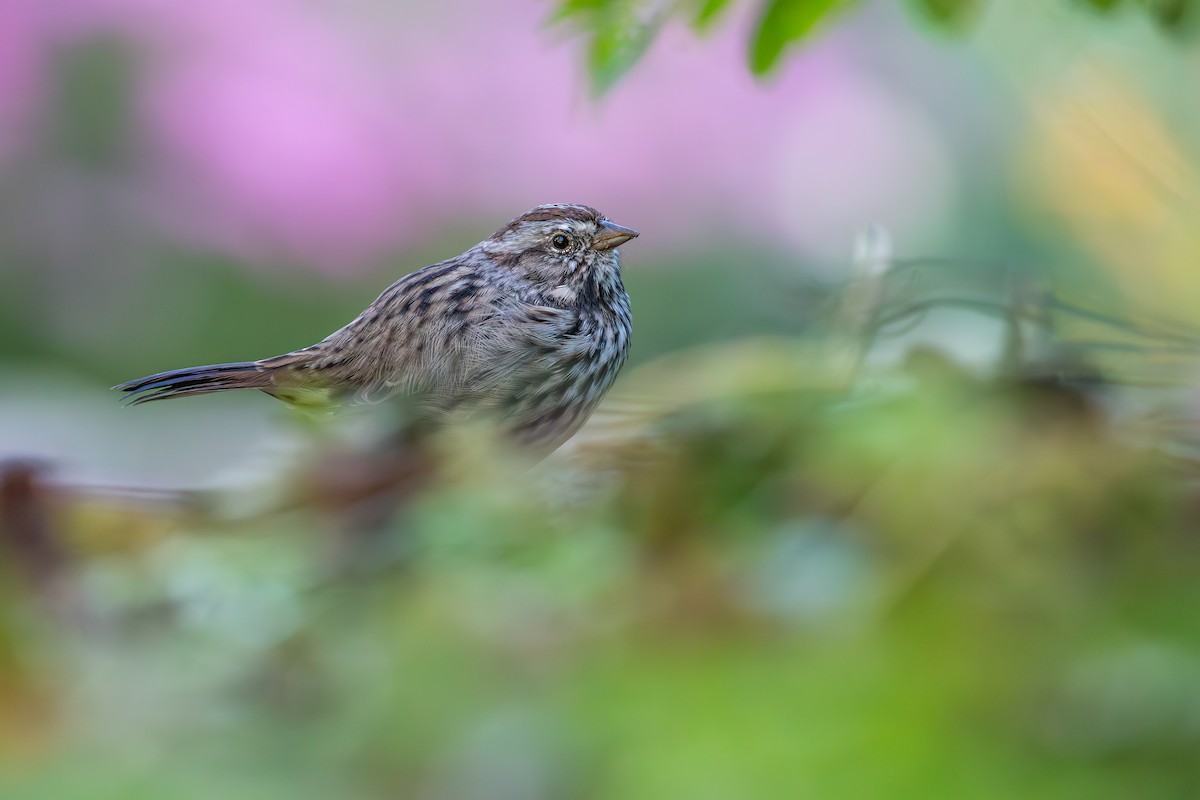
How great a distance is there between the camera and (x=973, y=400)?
0.67 metres

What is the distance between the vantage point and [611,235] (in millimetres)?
449

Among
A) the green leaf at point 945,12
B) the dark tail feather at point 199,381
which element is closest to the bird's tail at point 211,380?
the dark tail feather at point 199,381

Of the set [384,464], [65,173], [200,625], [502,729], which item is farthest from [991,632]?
[65,173]

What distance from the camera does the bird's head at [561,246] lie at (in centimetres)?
44

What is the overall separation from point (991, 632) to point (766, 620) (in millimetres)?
82

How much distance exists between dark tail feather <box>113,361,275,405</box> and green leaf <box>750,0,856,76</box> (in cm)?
18

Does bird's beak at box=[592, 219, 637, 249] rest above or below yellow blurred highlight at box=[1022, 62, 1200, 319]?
above

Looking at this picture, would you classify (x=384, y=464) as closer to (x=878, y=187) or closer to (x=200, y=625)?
(x=200, y=625)

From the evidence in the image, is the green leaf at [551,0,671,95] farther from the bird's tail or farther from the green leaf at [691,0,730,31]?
the bird's tail

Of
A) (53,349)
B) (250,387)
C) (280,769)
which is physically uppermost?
(250,387)

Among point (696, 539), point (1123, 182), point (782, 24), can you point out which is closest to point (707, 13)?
point (782, 24)

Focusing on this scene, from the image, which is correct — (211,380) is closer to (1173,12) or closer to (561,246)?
(561,246)

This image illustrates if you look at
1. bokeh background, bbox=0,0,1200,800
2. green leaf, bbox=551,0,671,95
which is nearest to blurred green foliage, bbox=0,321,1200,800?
bokeh background, bbox=0,0,1200,800

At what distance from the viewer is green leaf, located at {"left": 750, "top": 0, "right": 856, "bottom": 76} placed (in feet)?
1.44
